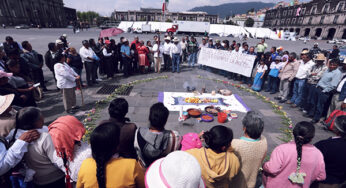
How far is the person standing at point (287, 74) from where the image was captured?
6633 mm

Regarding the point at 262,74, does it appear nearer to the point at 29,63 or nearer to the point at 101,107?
the point at 101,107

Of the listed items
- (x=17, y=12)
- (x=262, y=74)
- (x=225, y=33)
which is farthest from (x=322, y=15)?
(x=17, y=12)

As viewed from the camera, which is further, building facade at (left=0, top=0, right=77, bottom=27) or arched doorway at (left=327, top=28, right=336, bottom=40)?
arched doorway at (left=327, top=28, right=336, bottom=40)

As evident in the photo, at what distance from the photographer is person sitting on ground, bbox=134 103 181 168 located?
2221 millimetres

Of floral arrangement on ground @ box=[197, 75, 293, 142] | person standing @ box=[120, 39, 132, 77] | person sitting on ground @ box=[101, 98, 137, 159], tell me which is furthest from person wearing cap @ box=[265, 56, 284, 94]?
person sitting on ground @ box=[101, 98, 137, 159]

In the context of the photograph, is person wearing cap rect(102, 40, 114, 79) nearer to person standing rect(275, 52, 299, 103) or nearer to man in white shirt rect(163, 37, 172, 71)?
man in white shirt rect(163, 37, 172, 71)

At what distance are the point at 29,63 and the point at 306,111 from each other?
10.1 m

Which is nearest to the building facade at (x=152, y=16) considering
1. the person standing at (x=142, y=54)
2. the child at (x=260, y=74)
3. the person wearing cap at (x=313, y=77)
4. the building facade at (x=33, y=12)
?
the building facade at (x=33, y=12)

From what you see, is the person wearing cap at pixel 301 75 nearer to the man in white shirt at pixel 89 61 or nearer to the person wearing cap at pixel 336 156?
the person wearing cap at pixel 336 156

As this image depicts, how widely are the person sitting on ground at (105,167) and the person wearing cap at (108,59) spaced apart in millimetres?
7543

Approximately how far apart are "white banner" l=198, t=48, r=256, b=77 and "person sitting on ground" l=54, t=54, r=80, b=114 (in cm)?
758

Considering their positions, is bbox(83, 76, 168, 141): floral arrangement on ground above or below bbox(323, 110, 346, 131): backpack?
below

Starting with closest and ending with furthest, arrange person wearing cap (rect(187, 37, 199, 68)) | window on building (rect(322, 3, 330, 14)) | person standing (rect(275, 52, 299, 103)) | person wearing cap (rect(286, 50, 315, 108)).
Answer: person wearing cap (rect(286, 50, 315, 108)), person standing (rect(275, 52, 299, 103)), person wearing cap (rect(187, 37, 199, 68)), window on building (rect(322, 3, 330, 14))

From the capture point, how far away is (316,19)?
190 ft
